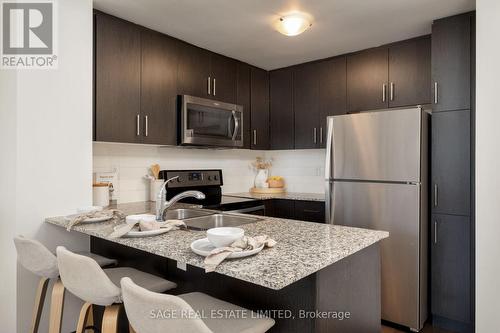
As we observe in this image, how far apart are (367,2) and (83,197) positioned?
227cm

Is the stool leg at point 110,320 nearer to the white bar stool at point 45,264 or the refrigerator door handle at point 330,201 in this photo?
the white bar stool at point 45,264

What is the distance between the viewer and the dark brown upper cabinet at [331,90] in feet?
10.8

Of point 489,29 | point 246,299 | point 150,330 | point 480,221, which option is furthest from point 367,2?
point 150,330

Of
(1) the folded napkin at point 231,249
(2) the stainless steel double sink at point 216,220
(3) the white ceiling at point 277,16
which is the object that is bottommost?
(2) the stainless steel double sink at point 216,220

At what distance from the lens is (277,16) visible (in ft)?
7.98

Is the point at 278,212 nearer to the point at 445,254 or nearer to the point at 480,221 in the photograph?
the point at 445,254

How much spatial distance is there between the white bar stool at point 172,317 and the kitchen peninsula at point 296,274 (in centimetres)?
14

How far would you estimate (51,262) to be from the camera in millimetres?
1594

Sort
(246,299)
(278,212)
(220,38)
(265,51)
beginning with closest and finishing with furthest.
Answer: (246,299), (220,38), (265,51), (278,212)

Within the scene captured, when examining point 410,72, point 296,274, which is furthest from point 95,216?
point 410,72

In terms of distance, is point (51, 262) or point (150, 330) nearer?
point (150, 330)

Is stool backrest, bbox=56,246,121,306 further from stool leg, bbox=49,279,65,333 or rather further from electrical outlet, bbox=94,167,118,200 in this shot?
electrical outlet, bbox=94,167,118,200

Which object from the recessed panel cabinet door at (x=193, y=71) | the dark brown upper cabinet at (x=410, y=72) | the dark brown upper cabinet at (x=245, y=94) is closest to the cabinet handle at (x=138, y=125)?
the recessed panel cabinet door at (x=193, y=71)

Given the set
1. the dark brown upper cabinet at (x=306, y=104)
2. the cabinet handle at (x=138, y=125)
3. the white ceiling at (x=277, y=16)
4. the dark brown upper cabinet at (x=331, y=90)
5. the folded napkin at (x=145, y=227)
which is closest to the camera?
the folded napkin at (x=145, y=227)
